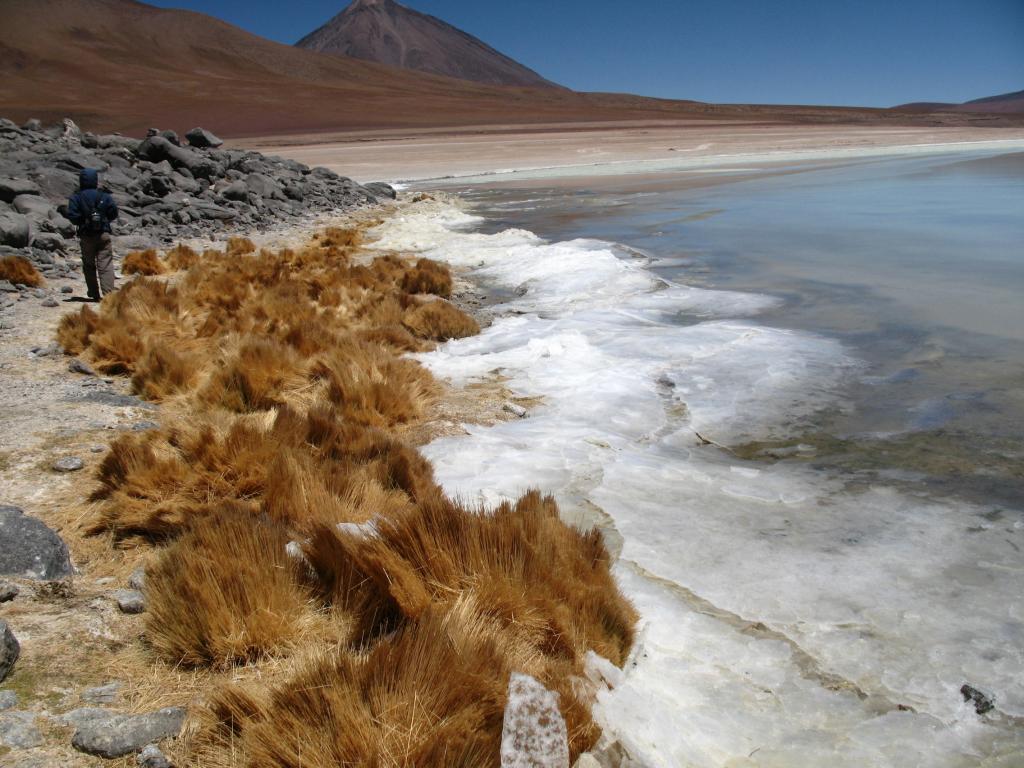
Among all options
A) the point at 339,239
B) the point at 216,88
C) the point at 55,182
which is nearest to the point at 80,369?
the point at 339,239

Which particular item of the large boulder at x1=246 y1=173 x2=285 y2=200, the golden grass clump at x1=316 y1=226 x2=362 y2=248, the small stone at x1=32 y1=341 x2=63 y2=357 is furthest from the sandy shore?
the small stone at x1=32 y1=341 x2=63 y2=357

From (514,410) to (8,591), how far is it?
3.28 m

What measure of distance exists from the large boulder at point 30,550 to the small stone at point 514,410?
9.68 feet

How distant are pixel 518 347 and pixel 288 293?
10.5ft

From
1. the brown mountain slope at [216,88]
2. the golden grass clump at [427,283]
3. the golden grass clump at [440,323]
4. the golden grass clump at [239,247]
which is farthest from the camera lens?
the brown mountain slope at [216,88]

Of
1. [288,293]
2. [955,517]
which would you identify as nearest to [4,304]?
[288,293]

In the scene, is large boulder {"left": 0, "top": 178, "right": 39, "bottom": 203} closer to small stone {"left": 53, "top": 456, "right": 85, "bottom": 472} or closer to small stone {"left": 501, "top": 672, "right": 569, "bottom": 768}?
small stone {"left": 53, "top": 456, "right": 85, "bottom": 472}

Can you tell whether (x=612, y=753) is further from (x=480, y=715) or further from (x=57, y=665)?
(x=57, y=665)

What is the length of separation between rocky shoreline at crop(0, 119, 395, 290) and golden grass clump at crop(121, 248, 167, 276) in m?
0.65

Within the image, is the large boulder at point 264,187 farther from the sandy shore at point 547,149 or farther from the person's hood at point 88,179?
the sandy shore at point 547,149

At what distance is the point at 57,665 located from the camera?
89.5 inches

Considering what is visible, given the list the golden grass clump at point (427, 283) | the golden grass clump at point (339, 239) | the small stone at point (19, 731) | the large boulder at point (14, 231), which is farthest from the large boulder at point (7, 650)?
the golden grass clump at point (339, 239)

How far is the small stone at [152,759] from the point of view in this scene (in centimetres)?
188

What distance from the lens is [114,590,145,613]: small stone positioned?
8.63 ft
